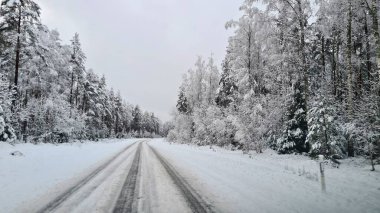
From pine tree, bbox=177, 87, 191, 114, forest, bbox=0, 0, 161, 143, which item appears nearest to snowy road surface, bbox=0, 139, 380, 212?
forest, bbox=0, 0, 161, 143

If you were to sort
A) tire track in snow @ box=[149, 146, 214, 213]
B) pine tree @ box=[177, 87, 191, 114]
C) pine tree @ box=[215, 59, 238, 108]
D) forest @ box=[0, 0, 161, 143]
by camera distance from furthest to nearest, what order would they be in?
1. pine tree @ box=[177, 87, 191, 114]
2. pine tree @ box=[215, 59, 238, 108]
3. forest @ box=[0, 0, 161, 143]
4. tire track in snow @ box=[149, 146, 214, 213]

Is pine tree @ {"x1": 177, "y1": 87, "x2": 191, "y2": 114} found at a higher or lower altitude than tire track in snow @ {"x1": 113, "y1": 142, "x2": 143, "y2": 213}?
higher

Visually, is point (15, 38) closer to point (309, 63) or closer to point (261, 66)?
point (261, 66)

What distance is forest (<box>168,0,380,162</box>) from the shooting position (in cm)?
1655

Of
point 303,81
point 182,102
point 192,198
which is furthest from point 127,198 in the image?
Answer: point 182,102

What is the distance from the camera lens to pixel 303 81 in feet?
72.5

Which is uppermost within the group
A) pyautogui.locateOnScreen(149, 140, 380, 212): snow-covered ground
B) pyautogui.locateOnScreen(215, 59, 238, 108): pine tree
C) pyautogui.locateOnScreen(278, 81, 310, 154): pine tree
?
pyautogui.locateOnScreen(215, 59, 238, 108): pine tree

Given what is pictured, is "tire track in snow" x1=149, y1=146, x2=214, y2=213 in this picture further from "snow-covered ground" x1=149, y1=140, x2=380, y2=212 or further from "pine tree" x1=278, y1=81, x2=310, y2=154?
"pine tree" x1=278, y1=81, x2=310, y2=154

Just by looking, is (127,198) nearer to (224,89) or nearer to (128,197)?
(128,197)

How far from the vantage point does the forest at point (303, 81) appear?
54.3 ft

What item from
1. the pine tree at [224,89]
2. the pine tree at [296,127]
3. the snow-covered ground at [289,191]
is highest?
the pine tree at [224,89]

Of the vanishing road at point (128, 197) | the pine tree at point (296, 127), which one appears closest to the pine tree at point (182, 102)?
the pine tree at point (296, 127)

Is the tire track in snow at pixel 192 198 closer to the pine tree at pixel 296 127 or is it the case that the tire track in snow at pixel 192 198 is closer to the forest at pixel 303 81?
the forest at pixel 303 81

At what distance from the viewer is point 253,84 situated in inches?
997
